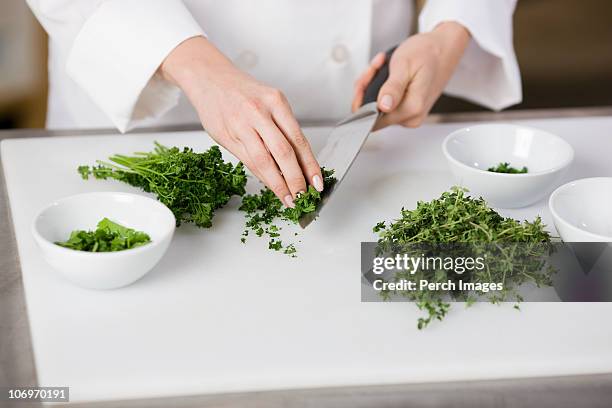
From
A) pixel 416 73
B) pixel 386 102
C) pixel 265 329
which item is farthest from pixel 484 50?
pixel 265 329

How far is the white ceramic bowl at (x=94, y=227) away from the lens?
956 millimetres

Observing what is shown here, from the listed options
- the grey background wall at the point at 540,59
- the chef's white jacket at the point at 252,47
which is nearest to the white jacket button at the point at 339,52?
the chef's white jacket at the point at 252,47

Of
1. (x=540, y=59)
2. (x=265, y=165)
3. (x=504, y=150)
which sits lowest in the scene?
(x=540, y=59)

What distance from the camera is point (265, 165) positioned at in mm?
1135

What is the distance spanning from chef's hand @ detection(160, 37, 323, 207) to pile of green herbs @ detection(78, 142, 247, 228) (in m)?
0.04

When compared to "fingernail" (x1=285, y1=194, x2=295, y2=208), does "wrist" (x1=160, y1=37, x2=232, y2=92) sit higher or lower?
higher

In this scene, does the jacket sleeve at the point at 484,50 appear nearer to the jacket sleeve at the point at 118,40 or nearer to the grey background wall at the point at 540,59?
the jacket sleeve at the point at 118,40

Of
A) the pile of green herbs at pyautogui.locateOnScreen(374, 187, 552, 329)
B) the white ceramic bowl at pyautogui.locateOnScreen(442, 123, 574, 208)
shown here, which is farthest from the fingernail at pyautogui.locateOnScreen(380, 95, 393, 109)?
the pile of green herbs at pyautogui.locateOnScreen(374, 187, 552, 329)

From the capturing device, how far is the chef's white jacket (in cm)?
133

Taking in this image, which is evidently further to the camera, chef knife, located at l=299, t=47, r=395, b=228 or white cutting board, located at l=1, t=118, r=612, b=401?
chef knife, located at l=299, t=47, r=395, b=228

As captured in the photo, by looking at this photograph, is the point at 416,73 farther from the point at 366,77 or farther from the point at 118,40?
the point at 118,40

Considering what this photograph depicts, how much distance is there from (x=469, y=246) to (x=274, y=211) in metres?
0.34

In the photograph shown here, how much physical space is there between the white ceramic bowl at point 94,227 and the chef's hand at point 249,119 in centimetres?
18

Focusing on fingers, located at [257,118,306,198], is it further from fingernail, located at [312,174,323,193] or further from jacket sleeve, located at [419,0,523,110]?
jacket sleeve, located at [419,0,523,110]
